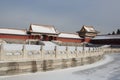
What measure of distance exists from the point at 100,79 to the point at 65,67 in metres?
3.87

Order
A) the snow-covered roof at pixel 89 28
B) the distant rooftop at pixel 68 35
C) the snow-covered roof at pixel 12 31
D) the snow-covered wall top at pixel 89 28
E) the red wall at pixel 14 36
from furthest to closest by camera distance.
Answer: the snow-covered wall top at pixel 89 28 < the snow-covered roof at pixel 89 28 < the distant rooftop at pixel 68 35 < the snow-covered roof at pixel 12 31 < the red wall at pixel 14 36

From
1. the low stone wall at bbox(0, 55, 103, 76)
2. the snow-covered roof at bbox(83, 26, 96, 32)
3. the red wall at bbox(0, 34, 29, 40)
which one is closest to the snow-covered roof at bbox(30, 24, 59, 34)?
the red wall at bbox(0, 34, 29, 40)

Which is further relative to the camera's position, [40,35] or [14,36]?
[40,35]

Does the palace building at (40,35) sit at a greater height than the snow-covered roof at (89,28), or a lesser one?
lesser

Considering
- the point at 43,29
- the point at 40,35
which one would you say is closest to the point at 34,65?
the point at 40,35

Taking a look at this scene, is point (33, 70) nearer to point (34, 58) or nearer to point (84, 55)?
point (34, 58)

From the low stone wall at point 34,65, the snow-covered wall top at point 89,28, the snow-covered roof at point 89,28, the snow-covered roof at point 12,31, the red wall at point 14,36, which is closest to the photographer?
the low stone wall at point 34,65

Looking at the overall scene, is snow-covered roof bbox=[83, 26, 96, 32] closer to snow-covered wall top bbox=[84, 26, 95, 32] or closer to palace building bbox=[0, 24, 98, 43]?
snow-covered wall top bbox=[84, 26, 95, 32]

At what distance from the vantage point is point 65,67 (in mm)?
15930

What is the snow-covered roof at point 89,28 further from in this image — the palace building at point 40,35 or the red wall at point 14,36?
the red wall at point 14,36

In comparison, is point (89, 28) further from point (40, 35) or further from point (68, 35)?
point (40, 35)

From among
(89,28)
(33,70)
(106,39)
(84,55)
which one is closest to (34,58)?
(33,70)

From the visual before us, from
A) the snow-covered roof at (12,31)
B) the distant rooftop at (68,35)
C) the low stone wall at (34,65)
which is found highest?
the snow-covered roof at (12,31)

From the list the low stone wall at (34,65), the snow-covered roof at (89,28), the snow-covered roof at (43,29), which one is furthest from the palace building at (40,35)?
the low stone wall at (34,65)
